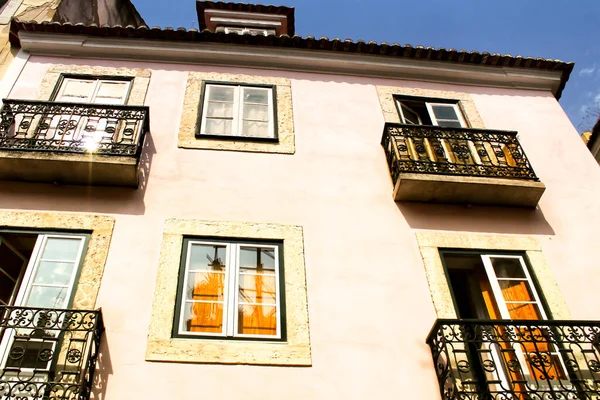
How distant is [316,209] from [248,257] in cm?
112

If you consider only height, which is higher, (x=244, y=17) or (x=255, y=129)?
(x=244, y=17)

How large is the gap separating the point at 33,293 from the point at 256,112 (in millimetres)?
3970

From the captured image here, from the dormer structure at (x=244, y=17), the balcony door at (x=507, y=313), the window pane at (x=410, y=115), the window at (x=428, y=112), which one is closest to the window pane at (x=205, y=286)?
the balcony door at (x=507, y=313)

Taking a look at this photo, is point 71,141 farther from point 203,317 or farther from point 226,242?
point 203,317

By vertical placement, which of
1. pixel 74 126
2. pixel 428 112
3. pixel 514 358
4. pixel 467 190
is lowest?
pixel 514 358

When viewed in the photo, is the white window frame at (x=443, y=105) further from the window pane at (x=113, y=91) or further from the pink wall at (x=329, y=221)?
the window pane at (x=113, y=91)

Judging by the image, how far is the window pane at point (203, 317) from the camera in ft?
17.4

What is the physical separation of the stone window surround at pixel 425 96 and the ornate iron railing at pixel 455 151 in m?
0.68

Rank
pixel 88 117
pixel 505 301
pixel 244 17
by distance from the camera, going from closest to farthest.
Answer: pixel 505 301 → pixel 88 117 → pixel 244 17

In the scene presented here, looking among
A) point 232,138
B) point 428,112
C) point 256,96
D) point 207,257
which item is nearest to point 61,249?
point 207,257

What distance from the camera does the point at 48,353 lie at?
4777 mm

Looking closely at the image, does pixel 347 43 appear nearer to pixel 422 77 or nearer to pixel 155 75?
pixel 422 77

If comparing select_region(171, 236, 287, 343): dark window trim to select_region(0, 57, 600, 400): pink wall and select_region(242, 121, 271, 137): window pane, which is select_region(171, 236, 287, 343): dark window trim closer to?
select_region(0, 57, 600, 400): pink wall

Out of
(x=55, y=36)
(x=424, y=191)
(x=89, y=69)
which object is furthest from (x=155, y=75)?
(x=424, y=191)
